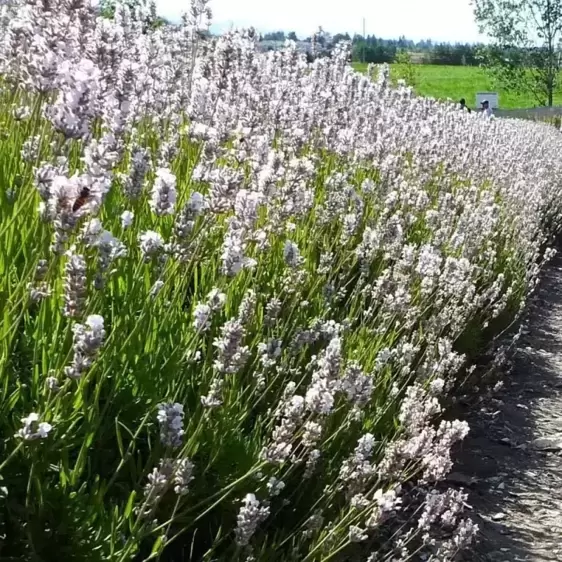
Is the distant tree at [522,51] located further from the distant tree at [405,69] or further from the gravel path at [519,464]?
the gravel path at [519,464]

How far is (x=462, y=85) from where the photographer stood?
38.3 meters

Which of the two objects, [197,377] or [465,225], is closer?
[197,377]

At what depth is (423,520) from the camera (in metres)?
2.09

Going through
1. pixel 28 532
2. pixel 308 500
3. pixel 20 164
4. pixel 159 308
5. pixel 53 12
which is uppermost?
pixel 53 12

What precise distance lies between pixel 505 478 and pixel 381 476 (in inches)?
58.4

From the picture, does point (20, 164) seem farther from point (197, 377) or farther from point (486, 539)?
point (486, 539)

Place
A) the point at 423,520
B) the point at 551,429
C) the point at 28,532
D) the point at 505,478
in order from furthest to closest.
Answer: the point at 551,429, the point at 505,478, the point at 423,520, the point at 28,532

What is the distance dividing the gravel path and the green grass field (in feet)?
96.0

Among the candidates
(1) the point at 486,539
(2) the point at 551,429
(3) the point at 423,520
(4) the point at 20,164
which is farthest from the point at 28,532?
(2) the point at 551,429

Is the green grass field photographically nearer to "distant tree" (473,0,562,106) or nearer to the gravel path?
"distant tree" (473,0,562,106)

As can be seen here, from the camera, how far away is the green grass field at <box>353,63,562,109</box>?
34.5 meters

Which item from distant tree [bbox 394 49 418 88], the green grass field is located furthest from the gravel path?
the green grass field

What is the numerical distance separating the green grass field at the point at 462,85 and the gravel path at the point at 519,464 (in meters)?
29.3

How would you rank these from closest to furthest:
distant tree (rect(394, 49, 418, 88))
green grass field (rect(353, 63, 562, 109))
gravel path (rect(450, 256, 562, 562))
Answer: gravel path (rect(450, 256, 562, 562)), distant tree (rect(394, 49, 418, 88)), green grass field (rect(353, 63, 562, 109))
